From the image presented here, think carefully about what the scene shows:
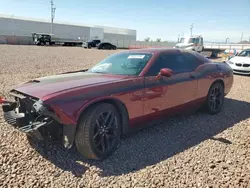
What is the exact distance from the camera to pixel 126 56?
414 cm

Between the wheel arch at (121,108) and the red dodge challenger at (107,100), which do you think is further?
the wheel arch at (121,108)

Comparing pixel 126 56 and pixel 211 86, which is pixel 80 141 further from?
pixel 211 86

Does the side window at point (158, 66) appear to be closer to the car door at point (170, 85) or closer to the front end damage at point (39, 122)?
the car door at point (170, 85)

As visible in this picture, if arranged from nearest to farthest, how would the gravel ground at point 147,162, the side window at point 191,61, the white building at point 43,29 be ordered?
the gravel ground at point 147,162, the side window at point 191,61, the white building at point 43,29

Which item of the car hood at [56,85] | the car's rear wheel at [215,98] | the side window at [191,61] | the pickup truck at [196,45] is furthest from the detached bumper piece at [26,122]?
the pickup truck at [196,45]

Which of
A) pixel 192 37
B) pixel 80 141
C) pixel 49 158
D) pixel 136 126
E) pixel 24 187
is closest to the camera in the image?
pixel 24 187

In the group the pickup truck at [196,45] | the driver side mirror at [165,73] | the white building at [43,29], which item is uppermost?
the white building at [43,29]

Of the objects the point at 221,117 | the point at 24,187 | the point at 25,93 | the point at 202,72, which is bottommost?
the point at 24,187

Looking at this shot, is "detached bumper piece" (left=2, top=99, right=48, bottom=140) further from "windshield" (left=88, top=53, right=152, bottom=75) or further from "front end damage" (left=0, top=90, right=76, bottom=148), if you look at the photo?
"windshield" (left=88, top=53, right=152, bottom=75)

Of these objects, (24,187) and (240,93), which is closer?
(24,187)

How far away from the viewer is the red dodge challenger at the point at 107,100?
2654 millimetres

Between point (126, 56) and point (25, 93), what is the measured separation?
1956 millimetres

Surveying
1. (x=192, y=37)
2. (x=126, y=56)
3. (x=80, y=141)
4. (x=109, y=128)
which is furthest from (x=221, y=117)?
(x=192, y=37)

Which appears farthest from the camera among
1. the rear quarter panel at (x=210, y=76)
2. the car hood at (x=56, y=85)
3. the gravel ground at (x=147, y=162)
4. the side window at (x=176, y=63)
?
the rear quarter panel at (x=210, y=76)
